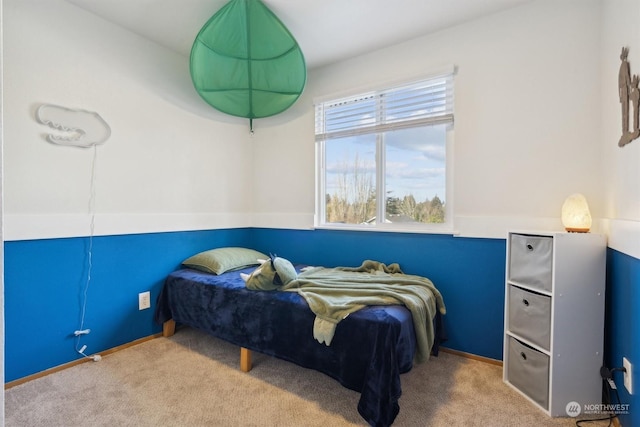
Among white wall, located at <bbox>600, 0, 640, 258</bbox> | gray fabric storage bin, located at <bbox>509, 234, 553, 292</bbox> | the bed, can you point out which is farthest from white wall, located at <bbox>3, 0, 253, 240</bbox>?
white wall, located at <bbox>600, 0, 640, 258</bbox>

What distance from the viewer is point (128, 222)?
240 centimetres

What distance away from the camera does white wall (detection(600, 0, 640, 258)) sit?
1.37 m

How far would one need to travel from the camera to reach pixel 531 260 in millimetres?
1783

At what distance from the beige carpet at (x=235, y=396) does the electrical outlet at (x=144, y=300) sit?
0.38 meters

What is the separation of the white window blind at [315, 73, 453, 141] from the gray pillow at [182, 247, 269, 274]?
1.25 m

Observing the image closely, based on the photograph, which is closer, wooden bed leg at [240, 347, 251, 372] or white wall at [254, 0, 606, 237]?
white wall at [254, 0, 606, 237]

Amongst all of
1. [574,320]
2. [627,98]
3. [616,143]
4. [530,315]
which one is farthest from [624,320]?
[627,98]

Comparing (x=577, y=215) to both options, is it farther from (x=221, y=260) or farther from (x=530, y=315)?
(x=221, y=260)

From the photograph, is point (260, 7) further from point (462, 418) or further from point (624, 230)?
point (462, 418)

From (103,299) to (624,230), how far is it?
3.08 metres

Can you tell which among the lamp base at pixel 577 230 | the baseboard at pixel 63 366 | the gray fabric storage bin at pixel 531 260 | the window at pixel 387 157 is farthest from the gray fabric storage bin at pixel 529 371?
the baseboard at pixel 63 366

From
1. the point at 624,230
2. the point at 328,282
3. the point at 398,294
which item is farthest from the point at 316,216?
the point at 624,230

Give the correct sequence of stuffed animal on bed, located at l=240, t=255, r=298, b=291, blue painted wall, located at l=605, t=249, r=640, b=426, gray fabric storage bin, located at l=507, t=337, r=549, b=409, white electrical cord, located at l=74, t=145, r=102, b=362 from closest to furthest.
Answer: blue painted wall, located at l=605, t=249, r=640, b=426
gray fabric storage bin, located at l=507, t=337, r=549, b=409
stuffed animal on bed, located at l=240, t=255, r=298, b=291
white electrical cord, located at l=74, t=145, r=102, b=362

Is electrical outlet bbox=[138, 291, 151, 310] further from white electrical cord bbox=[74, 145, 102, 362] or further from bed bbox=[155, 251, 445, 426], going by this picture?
white electrical cord bbox=[74, 145, 102, 362]
